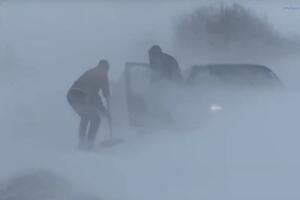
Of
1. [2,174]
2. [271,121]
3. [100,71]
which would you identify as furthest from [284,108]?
[2,174]

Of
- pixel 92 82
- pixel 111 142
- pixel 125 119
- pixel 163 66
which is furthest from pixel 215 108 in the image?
pixel 125 119

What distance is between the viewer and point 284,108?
31.4ft

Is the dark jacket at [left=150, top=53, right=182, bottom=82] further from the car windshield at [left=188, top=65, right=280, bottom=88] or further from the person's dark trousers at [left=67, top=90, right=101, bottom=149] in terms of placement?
the person's dark trousers at [left=67, top=90, right=101, bottom=149]

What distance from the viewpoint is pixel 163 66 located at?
1059 centimetres

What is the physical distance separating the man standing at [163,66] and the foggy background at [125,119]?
1.89 ft

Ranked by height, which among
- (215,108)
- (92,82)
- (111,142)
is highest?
(92,82)

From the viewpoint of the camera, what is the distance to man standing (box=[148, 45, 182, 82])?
10562 millimetres

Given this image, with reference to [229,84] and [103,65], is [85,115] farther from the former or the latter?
[229,84]

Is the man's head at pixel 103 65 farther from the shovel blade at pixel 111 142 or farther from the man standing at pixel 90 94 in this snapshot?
the shovel blade at pixel 111 142

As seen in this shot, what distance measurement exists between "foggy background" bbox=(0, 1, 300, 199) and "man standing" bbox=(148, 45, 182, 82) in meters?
0.58

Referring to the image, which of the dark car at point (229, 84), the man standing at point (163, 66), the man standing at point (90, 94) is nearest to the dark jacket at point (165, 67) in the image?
the man standing at point (163, 66)

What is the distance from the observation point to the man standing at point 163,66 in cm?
1056

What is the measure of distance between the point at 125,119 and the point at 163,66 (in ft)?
3.14

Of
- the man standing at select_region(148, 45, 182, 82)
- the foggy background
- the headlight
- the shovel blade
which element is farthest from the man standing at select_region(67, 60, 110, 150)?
the headlight
